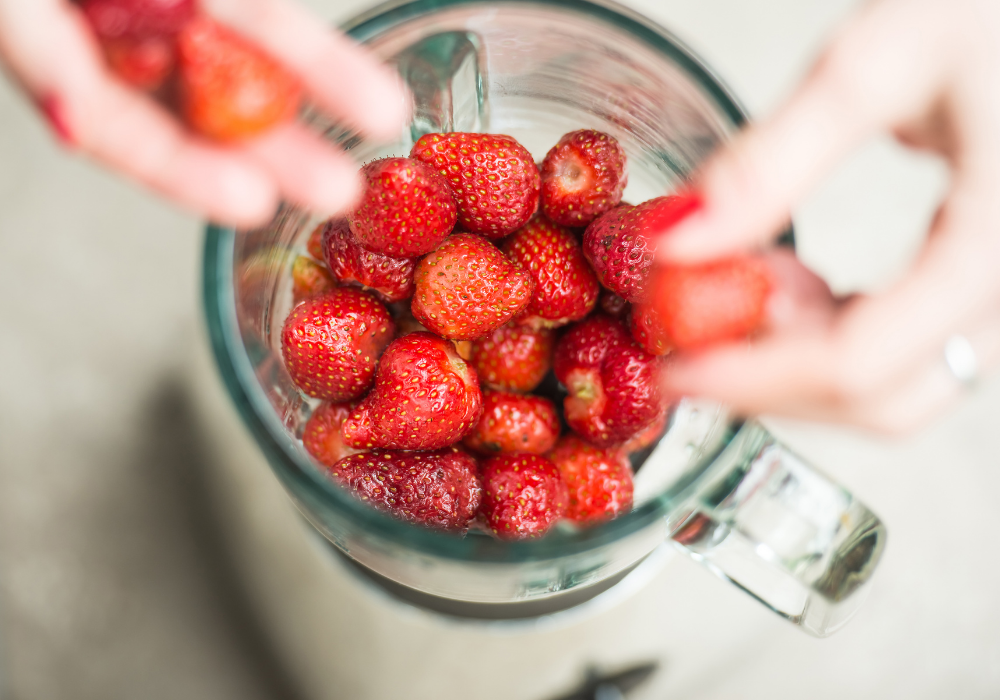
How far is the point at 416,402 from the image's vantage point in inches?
20.2

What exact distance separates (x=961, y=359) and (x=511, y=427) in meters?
0.30

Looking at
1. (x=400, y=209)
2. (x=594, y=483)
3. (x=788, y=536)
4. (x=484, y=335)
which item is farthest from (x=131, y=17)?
(x=788, y=536)

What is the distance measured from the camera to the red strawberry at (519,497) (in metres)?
0.53

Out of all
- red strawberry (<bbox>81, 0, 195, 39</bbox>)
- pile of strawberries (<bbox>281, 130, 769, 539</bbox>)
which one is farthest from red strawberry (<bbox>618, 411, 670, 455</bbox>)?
red strawberry (<bbox>81, 0, 195, 39</bbox>)

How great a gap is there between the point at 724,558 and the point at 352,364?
0.32 m

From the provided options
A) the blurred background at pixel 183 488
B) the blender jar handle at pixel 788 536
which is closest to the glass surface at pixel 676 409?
the blender jar handle at pixel 788 536

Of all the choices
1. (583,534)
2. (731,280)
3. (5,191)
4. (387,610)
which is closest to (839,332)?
(731,280)

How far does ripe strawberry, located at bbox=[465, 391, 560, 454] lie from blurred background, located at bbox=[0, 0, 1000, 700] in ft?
0.87

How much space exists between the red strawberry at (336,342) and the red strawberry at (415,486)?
62mm

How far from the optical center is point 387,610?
74 centimetres

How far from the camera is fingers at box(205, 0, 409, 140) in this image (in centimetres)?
40

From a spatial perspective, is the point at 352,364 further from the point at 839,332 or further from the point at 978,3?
the point at 978,3

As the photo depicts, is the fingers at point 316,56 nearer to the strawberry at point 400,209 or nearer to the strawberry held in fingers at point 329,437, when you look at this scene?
the strawberry at point 400,209

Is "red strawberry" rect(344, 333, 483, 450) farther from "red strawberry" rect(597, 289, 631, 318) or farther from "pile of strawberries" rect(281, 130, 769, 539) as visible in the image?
"red strawberry" rect(597, 289, 631, 318)
